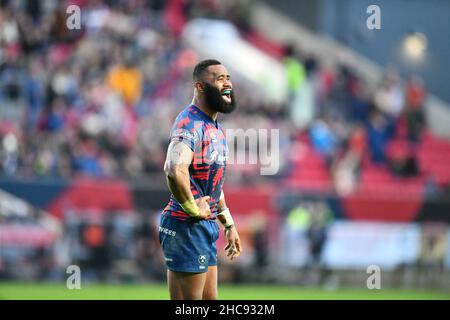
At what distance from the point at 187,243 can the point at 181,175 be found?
24.0 inches

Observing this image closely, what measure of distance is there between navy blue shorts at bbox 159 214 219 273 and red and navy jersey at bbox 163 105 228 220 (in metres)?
0.09

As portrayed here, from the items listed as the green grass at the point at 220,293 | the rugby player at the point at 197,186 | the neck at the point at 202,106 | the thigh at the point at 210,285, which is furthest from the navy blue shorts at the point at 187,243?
the green grass at the point at 220,293

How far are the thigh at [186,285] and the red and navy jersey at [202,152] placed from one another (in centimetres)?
47

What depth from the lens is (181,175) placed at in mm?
7336

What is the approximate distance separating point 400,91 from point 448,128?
279 cm

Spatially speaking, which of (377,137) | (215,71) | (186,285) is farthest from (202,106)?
(377,137)

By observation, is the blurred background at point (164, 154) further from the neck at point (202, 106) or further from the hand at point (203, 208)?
the hand at point (203, 208)

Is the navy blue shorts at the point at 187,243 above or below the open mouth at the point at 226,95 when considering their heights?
below

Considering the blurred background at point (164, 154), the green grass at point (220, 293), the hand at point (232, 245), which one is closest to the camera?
the hand at point (232, 245)

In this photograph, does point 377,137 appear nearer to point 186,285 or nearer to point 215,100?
point 215,100

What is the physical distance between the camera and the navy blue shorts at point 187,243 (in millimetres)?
7543

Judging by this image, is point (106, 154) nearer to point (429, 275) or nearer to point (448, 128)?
point (429, 275)

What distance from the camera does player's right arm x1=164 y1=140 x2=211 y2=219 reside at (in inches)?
289
